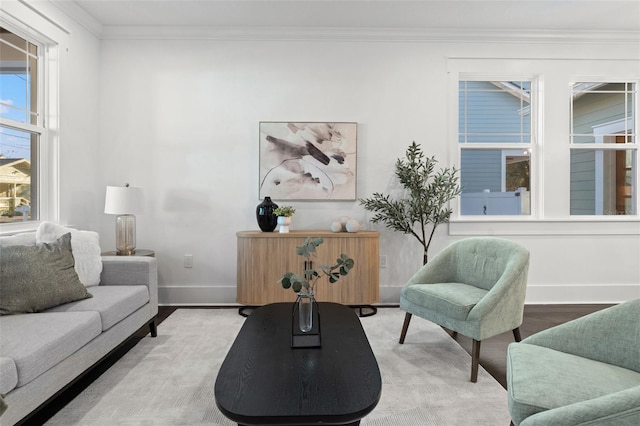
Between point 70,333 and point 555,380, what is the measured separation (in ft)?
7.04

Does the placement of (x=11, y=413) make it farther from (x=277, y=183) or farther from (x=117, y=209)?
(x=277, y=183)

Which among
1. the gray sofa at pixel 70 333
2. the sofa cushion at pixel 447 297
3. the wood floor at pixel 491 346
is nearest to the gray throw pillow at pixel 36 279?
the gray sofa at pixel 70 333

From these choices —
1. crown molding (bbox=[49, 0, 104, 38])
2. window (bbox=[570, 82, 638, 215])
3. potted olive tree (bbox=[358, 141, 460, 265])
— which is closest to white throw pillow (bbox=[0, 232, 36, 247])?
crown molding (bbox=[49, 0, 104, 38])

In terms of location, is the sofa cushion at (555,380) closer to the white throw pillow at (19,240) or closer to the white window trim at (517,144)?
the white window trim at (517,144)

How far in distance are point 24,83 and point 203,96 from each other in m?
1.46

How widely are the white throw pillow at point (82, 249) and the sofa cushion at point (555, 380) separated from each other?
265 cm

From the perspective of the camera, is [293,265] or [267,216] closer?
[293,265]

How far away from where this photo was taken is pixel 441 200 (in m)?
3.70

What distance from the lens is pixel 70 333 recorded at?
74.7 inches

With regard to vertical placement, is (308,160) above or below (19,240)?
above

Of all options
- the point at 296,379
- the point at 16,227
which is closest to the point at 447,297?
the point at 296,379

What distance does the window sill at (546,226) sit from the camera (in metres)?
3.98

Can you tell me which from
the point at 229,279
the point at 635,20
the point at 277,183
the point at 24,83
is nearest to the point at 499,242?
the point at 277,183

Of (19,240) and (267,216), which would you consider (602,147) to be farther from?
(19,240)
